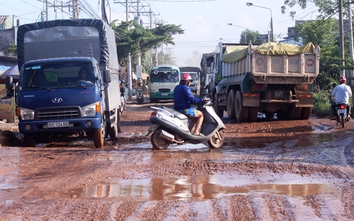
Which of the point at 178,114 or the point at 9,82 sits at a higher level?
the point at 9,82

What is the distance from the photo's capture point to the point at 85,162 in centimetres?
838

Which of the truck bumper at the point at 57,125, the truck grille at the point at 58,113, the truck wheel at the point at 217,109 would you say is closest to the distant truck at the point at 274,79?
the truck wheel at the point at 217,109

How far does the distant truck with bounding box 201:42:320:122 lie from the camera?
1510 centimetres

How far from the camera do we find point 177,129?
971 centimetres

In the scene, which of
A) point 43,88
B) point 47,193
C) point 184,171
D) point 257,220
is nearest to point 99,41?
point 43,88

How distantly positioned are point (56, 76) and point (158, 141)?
2637 mm

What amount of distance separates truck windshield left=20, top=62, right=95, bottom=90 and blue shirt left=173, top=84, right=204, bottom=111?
188cm

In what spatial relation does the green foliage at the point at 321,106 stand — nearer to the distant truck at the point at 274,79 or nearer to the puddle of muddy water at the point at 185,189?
the distant truck at the point at 274,79

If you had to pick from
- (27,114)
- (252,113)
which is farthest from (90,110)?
(252,113)

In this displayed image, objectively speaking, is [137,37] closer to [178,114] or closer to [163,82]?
[163,82]

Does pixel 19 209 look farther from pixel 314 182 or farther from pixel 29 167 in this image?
pixel 314 182

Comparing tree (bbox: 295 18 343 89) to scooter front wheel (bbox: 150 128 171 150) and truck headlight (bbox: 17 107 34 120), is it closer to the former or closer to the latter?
scooter front wheel (bbox: 150 128 171 150)

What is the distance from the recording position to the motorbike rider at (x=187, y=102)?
983 centimetres

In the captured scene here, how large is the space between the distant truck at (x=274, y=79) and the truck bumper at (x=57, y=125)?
6483 millimetres
